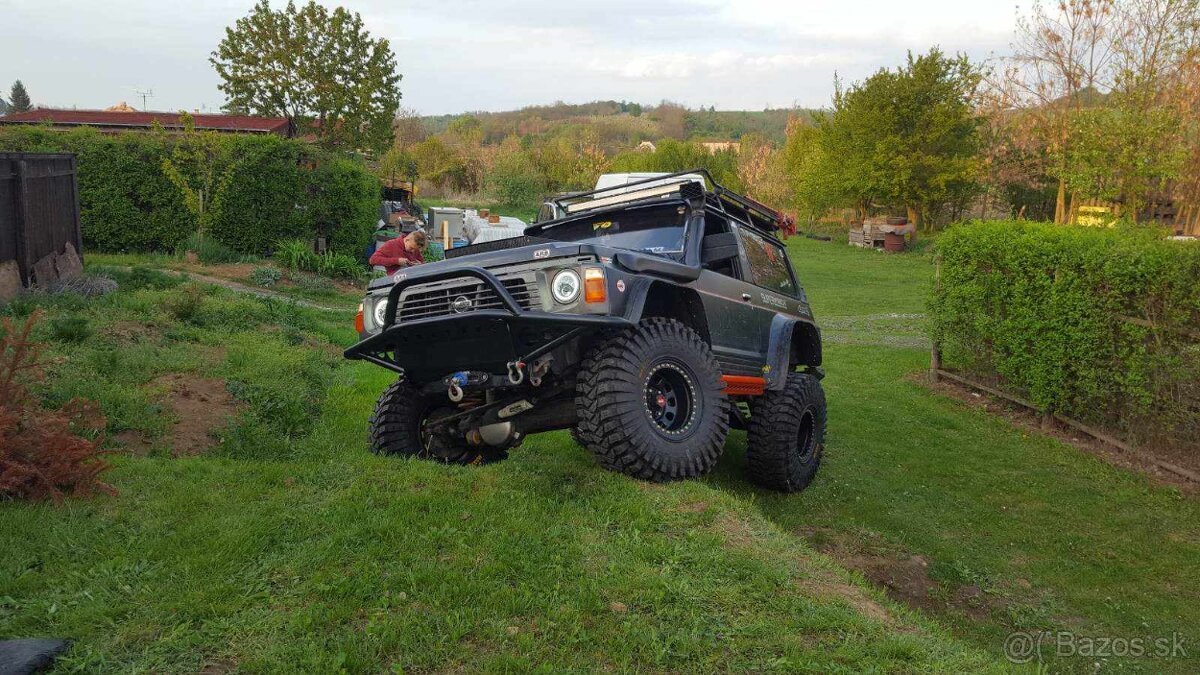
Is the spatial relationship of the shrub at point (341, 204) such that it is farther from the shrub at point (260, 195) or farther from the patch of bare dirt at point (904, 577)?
the patch of bare dirt at point (904, 577)

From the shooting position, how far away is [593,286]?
5066 mm

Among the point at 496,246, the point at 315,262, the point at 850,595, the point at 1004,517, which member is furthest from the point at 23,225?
the point at 1004,517

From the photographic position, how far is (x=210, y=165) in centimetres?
1883

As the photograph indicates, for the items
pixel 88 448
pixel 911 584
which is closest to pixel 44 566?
pixel 88 448

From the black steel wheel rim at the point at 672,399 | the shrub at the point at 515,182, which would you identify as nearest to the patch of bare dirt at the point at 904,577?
the black steel wheel rim at the point at 672,399

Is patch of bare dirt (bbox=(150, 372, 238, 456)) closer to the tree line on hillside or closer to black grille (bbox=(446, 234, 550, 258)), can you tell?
black grille (bbox=(446, 234, 550, 258))

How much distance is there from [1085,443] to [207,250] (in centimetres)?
1645

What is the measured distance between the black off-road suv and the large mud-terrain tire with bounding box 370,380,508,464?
10 mm

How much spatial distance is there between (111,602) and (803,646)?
283 cm

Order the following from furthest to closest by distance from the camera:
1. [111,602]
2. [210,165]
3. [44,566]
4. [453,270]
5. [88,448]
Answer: [210,165], [453,270], [88,448], [44,566], [111,602]

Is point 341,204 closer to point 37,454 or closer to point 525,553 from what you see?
point 37,454

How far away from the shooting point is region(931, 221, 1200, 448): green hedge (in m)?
8.19

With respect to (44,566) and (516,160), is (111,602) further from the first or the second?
(516,160)

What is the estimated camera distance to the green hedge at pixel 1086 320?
26.9ft
